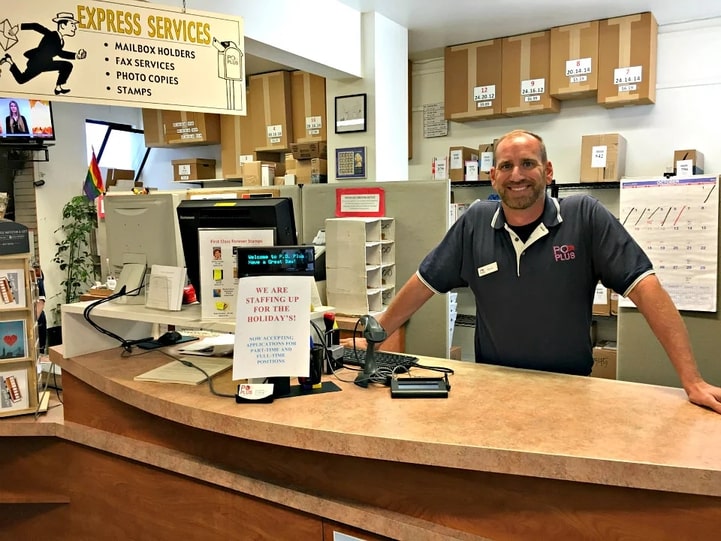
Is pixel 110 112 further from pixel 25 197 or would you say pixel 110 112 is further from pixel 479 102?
pixel 479 102

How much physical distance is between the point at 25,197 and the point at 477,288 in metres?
5.23

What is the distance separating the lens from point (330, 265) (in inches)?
123

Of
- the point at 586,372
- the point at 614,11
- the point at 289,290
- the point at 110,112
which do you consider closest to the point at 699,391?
the point at 586,372

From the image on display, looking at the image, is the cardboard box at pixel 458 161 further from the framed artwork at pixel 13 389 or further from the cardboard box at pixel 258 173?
the framed artwork at pixel 13 389

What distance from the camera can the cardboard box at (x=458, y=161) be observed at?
454 centimetres

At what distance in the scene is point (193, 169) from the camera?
591 cm

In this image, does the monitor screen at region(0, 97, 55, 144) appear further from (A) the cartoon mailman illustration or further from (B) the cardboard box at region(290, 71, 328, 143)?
(A) the cartoon mailman illustration

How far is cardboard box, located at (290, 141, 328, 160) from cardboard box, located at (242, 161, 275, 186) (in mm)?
243

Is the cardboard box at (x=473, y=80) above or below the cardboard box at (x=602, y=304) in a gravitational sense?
above

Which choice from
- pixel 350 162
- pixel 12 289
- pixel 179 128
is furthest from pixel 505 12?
pixel 12 289

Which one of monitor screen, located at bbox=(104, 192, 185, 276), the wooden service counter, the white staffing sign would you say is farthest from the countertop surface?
the white staffing sign

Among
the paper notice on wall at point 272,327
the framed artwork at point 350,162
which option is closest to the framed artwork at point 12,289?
the paper notice on wall at point 272,327

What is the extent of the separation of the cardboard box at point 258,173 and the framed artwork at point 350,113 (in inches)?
27.0

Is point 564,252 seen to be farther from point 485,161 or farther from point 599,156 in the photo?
point 485,161
